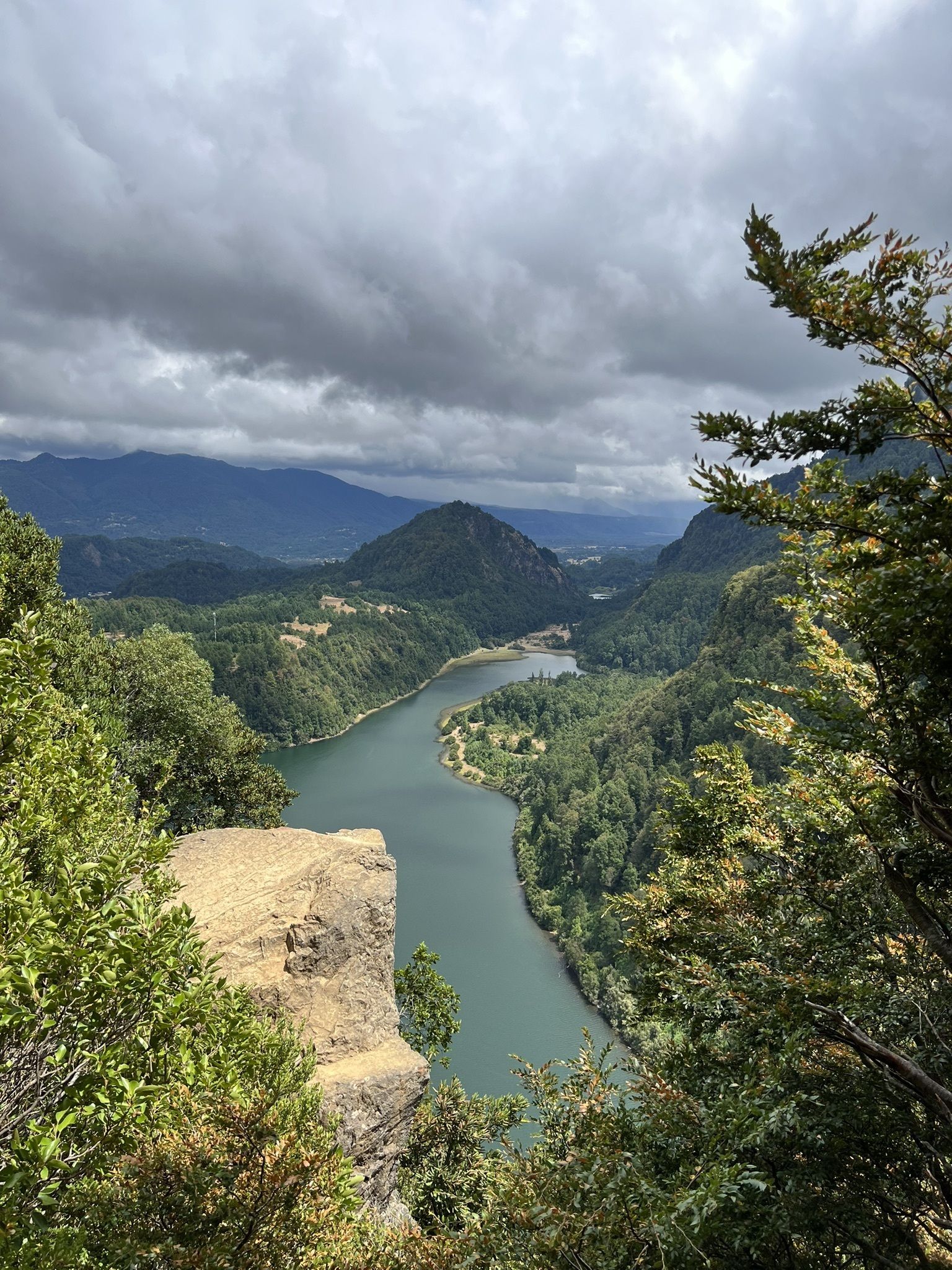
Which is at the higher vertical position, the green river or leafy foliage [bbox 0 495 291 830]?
leafy foliage [bbox 0 495 291 830]

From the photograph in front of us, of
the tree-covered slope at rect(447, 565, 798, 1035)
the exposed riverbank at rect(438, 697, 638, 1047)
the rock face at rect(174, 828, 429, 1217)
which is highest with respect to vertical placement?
the rock face at rect(174, 828, 429, 1217)

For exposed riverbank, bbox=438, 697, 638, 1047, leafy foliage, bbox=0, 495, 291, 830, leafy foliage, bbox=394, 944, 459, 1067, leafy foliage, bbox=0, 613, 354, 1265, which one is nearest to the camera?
leafy foliage, bbox=0, 613, 354, 1265

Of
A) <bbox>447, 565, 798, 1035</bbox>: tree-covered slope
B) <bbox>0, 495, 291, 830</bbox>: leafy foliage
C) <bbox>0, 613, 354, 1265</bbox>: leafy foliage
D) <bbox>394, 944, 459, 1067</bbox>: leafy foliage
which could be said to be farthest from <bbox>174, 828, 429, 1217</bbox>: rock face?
<bbox>447, 565, 798, 1035</bbox>: tree-covered slope

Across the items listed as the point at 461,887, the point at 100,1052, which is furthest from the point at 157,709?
the point at 461,887

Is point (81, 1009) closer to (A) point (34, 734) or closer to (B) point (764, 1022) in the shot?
(A) point (34, 734)

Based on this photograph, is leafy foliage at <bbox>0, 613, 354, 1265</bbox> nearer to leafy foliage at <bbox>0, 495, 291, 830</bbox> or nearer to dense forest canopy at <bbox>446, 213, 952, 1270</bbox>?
dense forest canopy at <bbox>446, 213, 952, 1270</bbox>

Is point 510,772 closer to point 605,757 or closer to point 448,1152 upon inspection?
point 605,757
